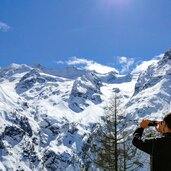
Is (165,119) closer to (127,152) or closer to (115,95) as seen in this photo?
(127,152)

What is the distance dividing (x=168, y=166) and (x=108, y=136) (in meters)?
18.6

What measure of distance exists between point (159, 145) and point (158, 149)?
0.18 feet

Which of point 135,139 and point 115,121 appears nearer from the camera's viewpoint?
point 135,139

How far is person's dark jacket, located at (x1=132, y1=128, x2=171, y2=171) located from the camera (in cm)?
640

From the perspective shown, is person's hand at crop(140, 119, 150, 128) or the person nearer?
the person

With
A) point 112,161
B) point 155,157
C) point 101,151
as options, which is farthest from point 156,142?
point 101,151

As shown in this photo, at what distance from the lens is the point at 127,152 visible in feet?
82.1

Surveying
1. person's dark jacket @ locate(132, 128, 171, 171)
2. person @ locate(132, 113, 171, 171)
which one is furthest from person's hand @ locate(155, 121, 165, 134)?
person's dark jacket @ locate(132, 128, 171, 171)

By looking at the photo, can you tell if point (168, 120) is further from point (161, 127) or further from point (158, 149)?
point (158, 149)

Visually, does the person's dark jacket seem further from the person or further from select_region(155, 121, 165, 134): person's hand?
select_region(155, 121, 165, 134): person's hand

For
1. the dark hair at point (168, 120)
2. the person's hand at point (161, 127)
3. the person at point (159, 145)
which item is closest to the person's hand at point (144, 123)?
the person at point (159, 145)

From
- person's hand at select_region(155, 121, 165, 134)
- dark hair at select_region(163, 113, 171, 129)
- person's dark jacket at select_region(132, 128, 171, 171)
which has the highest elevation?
dark hair at select_region(163, 113, 171, 129)

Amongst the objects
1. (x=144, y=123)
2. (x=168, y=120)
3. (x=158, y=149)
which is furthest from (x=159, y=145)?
(x=168, y=120)

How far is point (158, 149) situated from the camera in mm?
6508
